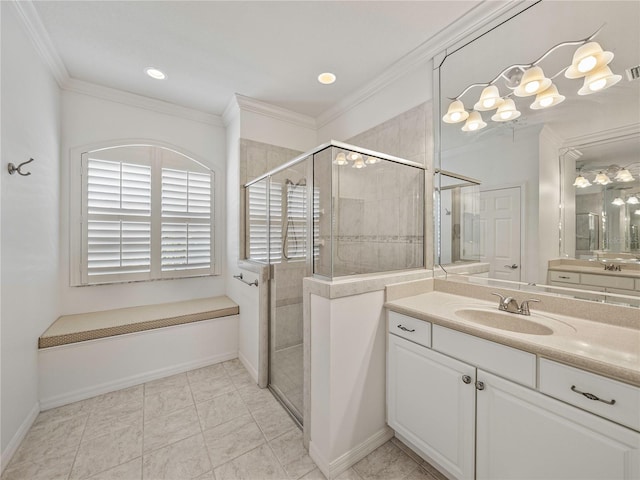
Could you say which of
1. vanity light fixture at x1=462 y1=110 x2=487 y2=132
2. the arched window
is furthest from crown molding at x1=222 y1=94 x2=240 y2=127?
vanity light fixture at x1=462 y1=110 x2=487 y2=132

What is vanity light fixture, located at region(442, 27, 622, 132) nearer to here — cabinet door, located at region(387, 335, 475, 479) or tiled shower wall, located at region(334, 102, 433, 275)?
tiled shower wall, located at region(334, 102, 433, 275)

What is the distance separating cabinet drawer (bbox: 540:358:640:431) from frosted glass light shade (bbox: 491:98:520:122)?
1.35m

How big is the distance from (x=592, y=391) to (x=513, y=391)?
0.25 meters

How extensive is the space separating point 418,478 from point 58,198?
3.44 m

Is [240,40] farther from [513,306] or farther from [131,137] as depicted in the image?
[513,306]

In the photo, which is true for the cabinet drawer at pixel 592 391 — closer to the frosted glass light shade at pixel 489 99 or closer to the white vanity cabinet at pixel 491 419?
the white vanity cabinet at pixel 491 419

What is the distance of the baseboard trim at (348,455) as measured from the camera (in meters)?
1.43

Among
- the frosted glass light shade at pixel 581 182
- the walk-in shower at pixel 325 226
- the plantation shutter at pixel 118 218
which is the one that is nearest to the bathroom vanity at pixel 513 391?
the walk-in shower at pixel 325 226

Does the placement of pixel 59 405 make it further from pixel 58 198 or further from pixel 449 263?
pixel 449 263

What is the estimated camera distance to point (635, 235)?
123cm

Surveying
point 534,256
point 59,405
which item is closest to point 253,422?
point 59,405

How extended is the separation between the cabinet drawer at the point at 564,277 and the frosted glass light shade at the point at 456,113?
110cm

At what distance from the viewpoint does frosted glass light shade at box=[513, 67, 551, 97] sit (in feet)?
4.60

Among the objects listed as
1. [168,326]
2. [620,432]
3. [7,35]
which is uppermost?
[7,35]
